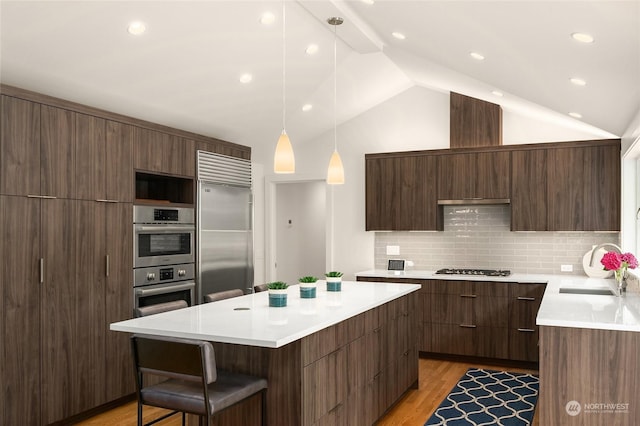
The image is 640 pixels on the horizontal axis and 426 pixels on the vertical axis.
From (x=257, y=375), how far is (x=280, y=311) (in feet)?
1.51

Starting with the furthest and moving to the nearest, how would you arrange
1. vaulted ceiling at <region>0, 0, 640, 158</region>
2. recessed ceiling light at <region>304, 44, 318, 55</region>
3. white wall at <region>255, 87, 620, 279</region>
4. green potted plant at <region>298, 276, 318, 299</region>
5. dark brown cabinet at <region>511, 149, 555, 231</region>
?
white wall at <region>255, 87, 620, 279</region>, dark brown cabinet at <region>511, 149, 555, 231</region>, recessed ceiling light at <region>304, 44, 318, 55</region>, green potted plant at <region>298, 276, 318, 299</region>, vaulted ceiling at <region>0, 0, 640, 158</region>

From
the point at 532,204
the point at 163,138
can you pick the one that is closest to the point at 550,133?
the point at 532,204

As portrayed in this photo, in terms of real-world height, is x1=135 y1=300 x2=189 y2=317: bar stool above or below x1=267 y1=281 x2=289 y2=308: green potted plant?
below

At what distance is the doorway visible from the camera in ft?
27.3

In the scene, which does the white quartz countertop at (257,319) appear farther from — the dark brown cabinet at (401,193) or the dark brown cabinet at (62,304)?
the dark brown cabinet at (401,193)

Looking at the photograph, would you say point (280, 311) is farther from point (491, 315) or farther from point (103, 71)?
point (491, 315)

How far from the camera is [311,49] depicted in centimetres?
509

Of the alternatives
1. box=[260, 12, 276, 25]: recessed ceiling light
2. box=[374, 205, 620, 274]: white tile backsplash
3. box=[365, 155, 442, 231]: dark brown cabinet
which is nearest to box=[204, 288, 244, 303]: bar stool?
box=[260, 12, 276, 25]: recessed ceiling light

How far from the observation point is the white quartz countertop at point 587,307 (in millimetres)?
3135

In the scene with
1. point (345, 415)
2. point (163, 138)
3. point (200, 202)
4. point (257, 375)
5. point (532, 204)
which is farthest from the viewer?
point (532, 204)

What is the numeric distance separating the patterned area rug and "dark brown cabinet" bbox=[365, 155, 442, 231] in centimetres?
190

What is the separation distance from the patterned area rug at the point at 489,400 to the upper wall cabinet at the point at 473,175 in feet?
6.54

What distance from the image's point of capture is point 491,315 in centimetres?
588

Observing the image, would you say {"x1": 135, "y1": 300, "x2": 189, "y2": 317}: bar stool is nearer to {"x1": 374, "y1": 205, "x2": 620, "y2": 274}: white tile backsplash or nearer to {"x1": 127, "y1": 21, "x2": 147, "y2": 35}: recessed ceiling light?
{"x1": 127, "y1": 21, "x2": 147, "y2": 35}: recessed ceiling light
